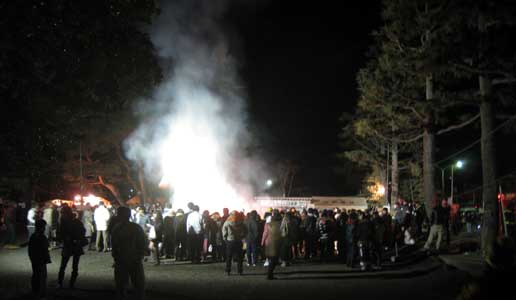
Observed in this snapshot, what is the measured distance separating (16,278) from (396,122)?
17780 millimetres

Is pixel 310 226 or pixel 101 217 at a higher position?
pixel 101 217

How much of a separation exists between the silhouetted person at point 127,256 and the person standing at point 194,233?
7075 millimetres

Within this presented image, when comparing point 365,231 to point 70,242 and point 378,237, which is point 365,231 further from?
point 70,242

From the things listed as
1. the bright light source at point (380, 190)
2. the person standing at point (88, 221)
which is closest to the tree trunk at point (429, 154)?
the person standing at point (88, 221)

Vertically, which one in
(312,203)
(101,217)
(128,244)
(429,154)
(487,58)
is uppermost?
(487,58)

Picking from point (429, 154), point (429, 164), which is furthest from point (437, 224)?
point (429, 154)

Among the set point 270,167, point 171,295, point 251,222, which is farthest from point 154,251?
point 270,167

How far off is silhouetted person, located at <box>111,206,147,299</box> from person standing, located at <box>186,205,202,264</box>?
7.07m

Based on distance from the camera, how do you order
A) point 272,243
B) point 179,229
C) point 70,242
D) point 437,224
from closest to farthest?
1. point 70,242
2. point 272,243
3. point 179,229
4. point 437,224

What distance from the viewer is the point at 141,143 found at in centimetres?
3903

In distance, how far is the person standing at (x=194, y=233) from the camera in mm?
15242

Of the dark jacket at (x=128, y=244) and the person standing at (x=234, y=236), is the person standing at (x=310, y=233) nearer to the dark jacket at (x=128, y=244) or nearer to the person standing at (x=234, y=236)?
the person standing at (x=234, y=236)

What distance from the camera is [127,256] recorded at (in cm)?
797

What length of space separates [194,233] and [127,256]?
739 cm
